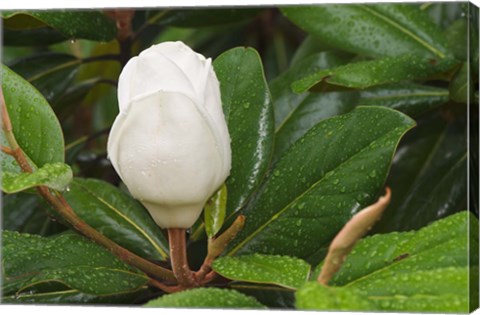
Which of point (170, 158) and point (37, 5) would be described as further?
point (37, 5)

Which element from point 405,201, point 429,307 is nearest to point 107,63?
point 405,201

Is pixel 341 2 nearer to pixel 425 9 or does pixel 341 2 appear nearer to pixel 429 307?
pixel 425 9

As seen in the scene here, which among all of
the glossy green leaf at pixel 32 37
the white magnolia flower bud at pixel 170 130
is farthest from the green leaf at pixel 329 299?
the glossy green leaf at pixel 32 37

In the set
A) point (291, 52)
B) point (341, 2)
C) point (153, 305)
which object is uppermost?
point (341, 2)

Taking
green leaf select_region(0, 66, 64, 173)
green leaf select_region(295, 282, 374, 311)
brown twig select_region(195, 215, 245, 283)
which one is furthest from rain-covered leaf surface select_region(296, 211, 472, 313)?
green leaf select_region(0, 66, 64, 173)

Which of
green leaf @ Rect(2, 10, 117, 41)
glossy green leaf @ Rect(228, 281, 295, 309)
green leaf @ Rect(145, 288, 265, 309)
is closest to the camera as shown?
green leaf @ Rect(145, 288, 265, 309)

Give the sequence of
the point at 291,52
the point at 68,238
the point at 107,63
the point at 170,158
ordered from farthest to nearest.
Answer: the point at 291,52 → the point at 107,63 → the point at 68,238 → the point at 170,158

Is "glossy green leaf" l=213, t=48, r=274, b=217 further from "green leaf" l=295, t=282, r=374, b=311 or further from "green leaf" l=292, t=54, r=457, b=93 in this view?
"green leaf" l=295, t=282, r=374, b=311
